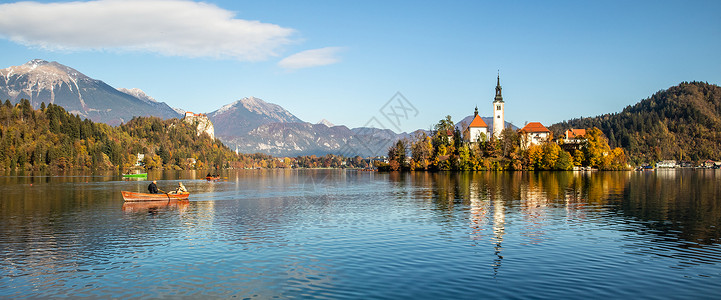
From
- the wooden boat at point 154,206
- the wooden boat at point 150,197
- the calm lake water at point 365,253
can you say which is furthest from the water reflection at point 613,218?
the wooden boat at point 150,197

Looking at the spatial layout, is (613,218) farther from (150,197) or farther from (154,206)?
(150,197)

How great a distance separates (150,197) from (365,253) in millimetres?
37018

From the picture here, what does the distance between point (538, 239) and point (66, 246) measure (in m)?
27.5

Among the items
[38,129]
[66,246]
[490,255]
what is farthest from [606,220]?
[38,129]

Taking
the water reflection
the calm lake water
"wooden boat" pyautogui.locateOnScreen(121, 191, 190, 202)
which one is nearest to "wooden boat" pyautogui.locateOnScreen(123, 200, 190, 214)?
"wooden boat" pyautogui.locateOnScreen(121, 191, 190, 202)

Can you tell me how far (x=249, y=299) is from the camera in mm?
17656

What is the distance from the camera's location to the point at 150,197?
54.3 meters

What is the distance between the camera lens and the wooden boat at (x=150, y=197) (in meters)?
53.0

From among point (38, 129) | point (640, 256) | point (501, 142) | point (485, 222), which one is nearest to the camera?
point (640, 256)

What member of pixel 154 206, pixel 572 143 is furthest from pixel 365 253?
pixel 572 143

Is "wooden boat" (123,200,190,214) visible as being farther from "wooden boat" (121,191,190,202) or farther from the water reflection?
the water reflection

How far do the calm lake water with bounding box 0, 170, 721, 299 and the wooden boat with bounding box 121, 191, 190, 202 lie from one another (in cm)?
649

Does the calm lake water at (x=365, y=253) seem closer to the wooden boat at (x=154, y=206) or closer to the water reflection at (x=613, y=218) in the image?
the water reflection at (x=613, y=218)

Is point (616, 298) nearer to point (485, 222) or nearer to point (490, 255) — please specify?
point (490, 255)
